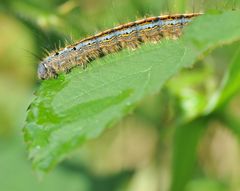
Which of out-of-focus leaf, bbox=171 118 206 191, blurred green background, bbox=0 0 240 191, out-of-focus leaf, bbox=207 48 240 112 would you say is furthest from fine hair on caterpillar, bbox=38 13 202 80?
out-of-focus leaf, bbox=171 118 206 191

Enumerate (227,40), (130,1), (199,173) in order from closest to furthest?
(227,40), (130,1), (199,173)

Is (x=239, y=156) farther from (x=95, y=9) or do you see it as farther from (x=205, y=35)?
(x=205, y=35)

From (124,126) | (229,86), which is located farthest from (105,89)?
(124,126)

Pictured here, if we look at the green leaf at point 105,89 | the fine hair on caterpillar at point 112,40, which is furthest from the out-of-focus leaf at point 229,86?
the green leaf at point 105,89

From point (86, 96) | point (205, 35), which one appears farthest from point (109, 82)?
point (205, 35)

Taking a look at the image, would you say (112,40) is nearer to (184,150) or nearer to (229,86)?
(229,86)
